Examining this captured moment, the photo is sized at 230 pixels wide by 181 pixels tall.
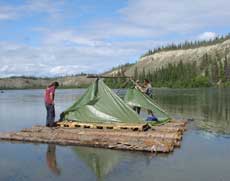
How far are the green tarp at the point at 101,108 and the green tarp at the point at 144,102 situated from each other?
9.80ft

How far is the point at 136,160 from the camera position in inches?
490

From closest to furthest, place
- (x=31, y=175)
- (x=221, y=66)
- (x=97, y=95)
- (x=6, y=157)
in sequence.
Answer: (x=31, y=175), (x=6, y=157), (x=97, y=95), (x=221, y=66)

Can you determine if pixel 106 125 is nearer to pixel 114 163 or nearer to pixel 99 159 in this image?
pixel 99 159

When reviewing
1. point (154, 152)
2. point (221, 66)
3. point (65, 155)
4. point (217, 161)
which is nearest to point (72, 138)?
point (65, 155)

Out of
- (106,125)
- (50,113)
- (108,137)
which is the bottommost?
(108,137)

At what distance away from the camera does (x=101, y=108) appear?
18.7 metres

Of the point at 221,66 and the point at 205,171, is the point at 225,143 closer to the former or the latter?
the point at 205,171

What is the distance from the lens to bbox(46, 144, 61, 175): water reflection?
450 inches

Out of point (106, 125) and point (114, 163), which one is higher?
point (106, 125)

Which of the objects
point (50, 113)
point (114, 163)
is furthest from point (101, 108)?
point (114, 163)

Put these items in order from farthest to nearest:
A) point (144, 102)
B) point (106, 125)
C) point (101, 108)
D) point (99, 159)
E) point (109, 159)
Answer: point (144, 102), point (101, 108), point (106, 125), point (99, 159), point (109, 159)

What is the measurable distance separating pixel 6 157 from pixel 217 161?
7171 millimetres

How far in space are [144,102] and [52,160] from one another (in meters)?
9.36

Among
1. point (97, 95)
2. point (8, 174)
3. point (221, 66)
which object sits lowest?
point (8, 174)
